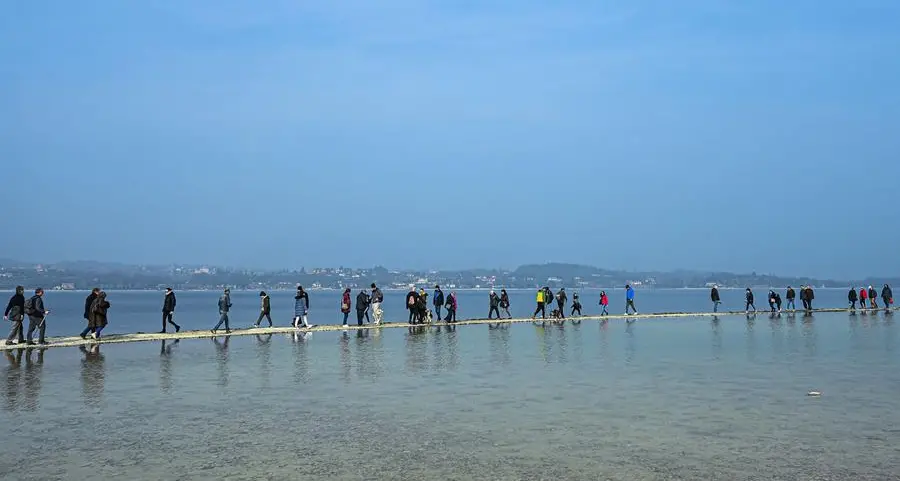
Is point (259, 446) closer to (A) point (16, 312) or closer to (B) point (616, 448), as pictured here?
(B) point (616, 448)

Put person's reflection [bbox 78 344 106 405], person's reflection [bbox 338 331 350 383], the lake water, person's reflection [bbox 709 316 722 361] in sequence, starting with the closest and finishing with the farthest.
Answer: the lake water
person's reflection [bbox 78 344 106 405]
person's reflection [bbox 338 331 350 383]
person's reflection [bbox 709 316 722 361]

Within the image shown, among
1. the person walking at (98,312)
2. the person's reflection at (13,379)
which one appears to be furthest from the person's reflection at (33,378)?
A: the person walking at (98,312)

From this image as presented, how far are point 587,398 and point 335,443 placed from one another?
6001 millimetres

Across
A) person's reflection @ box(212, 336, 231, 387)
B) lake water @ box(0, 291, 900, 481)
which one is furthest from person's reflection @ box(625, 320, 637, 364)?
person's reflection @ box(212, 336, 231, 387)

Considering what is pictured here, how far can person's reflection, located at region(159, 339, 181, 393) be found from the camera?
17766mm

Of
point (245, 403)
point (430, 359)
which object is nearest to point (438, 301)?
point (430, 359)

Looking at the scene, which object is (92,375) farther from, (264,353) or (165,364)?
(264,353)

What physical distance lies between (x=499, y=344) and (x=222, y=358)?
1022 centimetres

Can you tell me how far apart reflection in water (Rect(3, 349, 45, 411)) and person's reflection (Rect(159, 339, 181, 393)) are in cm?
255

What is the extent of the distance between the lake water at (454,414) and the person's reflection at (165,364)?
159 mm

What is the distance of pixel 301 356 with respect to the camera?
80.5 feet

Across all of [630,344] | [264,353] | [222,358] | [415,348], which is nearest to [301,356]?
[264,353]

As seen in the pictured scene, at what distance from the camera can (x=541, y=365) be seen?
21.6 m

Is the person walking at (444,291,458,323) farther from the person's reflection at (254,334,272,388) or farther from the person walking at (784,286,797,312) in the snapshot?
the person walking at (784,286,797,312)
